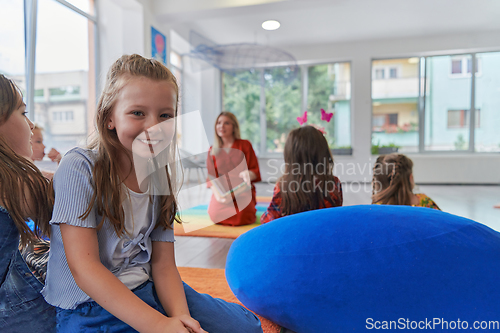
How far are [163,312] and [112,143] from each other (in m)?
0.43

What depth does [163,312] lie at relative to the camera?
32.6 inches

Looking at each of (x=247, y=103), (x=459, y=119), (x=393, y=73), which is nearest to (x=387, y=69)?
(x=393, y=73)

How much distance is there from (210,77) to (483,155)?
17.9 ft

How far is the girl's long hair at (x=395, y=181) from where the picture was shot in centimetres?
182

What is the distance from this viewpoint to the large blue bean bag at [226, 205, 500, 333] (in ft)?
2.88

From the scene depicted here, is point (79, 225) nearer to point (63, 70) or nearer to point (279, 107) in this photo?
point (63, 70)

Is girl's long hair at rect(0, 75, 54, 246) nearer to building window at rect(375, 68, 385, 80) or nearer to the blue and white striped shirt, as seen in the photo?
the blue and white striped shirt

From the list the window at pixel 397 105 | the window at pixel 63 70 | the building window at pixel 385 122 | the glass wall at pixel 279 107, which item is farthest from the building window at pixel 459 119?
the window at pixel 63 70

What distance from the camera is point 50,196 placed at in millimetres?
743

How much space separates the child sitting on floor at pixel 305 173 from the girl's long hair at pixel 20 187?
1.10 m

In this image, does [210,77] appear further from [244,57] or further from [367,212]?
[367,212]

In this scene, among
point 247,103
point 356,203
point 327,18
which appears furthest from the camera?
point 247,103

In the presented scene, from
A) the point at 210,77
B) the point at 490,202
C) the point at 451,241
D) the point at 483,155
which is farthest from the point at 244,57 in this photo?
the point at 483,155

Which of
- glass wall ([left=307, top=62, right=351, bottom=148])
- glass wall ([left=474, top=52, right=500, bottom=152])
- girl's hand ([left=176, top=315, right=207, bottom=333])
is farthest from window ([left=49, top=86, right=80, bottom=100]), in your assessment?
glass wall ([left=474, top=52, right=500, bottom=152])
